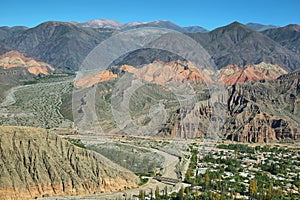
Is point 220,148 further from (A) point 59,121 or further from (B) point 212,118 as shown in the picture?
(A) point 59,121

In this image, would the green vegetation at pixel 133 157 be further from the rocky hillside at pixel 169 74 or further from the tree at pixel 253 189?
the rocky hillside at pixel 169 74

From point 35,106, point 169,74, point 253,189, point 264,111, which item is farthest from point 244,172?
point 169,74

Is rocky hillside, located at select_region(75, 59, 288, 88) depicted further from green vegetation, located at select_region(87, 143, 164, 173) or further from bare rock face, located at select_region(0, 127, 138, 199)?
bare rock face, located at select_region(0, 127, 138, 199)

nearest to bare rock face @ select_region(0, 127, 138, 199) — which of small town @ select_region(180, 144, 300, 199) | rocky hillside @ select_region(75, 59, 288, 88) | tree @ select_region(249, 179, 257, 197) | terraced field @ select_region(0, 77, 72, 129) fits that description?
small town @ select_region(180, 144, 300, 199)

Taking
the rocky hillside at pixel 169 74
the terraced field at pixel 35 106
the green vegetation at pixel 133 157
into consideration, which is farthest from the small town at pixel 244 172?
the rocky hillside at pixel 169 74

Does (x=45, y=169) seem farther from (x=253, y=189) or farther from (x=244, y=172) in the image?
(x=244, y=172)

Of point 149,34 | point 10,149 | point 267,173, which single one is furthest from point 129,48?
point 10,149
